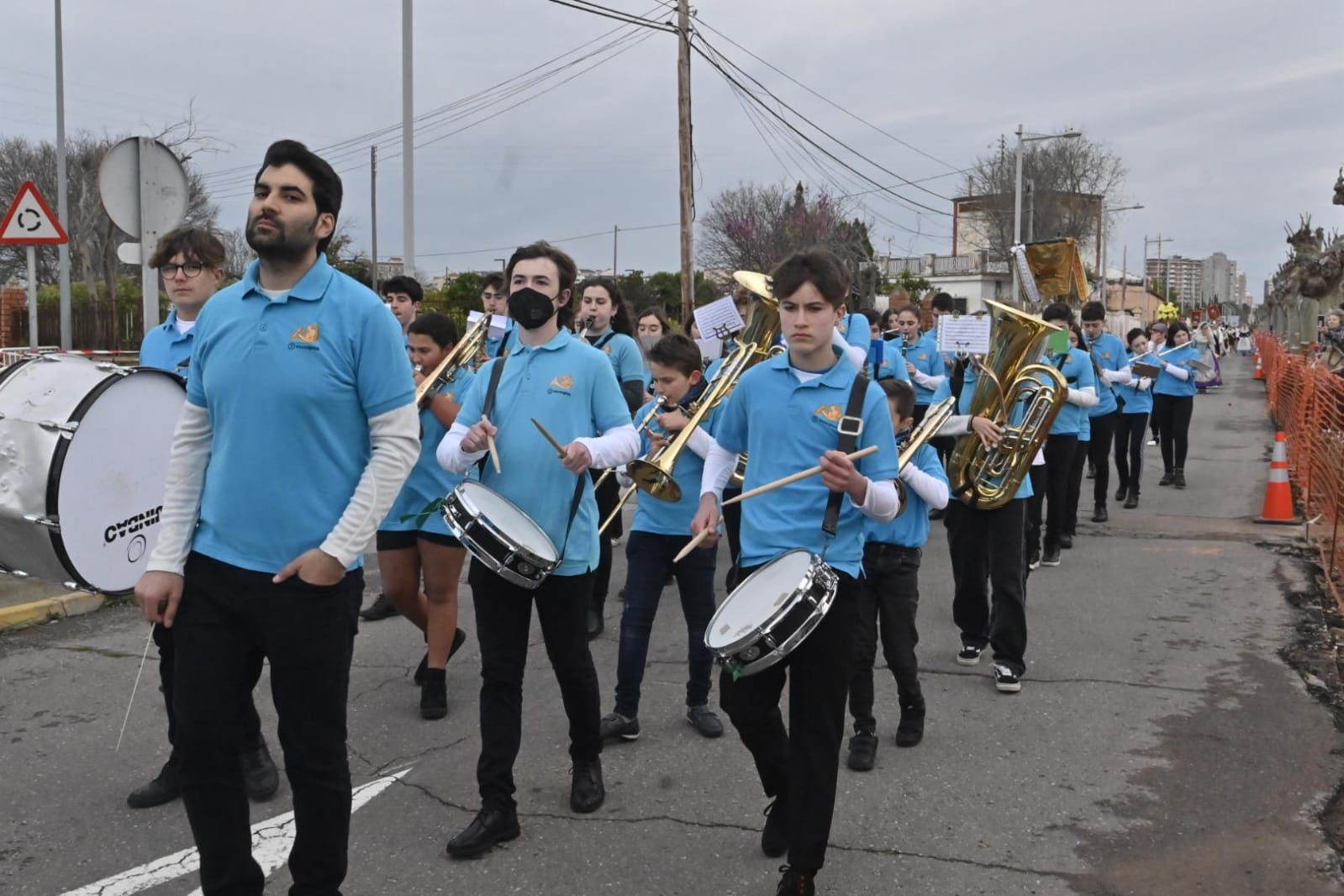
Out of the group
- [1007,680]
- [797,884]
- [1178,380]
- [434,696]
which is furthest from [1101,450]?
[797,884]

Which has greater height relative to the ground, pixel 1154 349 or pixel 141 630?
pixel 1154 349

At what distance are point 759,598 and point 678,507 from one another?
1807mm

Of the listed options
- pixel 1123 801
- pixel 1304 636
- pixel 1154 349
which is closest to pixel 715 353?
pixel 1304 636

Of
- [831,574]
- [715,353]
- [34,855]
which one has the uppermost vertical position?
[715,353]

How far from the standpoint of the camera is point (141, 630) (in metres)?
6.78

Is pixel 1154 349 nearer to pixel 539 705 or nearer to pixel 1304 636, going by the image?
pixel 1304 636

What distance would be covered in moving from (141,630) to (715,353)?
4014 millimetres

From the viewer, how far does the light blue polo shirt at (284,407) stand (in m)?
2.94

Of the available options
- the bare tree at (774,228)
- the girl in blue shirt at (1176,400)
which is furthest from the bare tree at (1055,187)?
the girl in blue shirt at (1176,400)

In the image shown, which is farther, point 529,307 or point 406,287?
point 406,287

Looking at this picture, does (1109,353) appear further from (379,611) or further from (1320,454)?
(379,611)

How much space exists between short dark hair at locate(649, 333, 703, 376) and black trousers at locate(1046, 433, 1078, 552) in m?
4.01

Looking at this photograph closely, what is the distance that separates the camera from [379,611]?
7164 mm

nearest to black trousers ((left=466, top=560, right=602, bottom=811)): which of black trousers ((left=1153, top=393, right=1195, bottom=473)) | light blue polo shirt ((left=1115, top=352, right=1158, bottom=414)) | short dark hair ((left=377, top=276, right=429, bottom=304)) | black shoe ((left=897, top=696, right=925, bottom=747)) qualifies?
black shoe ((left=897, top=696, right=925, bottom=747))
